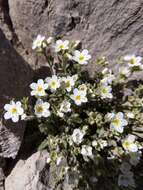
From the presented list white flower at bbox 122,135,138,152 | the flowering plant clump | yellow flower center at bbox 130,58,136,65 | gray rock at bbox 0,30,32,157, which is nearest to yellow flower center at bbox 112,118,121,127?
the flowering plant clump

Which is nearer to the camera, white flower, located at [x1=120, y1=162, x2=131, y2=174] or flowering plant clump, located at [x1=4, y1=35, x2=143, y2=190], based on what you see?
flowering plant clump, located at [x1=4, y1=35, x2=143, y2=190]

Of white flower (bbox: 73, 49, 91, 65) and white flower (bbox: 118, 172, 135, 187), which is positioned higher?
white flower (bbox: 73, 49, 91, 65)

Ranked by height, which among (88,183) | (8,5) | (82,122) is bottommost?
(88,183)

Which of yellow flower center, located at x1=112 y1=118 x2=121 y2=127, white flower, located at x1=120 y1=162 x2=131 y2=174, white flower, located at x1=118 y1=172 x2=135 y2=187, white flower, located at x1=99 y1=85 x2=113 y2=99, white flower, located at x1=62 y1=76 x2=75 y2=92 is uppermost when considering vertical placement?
white flower, located at x1=62 y1=76 x2=75 y2=92

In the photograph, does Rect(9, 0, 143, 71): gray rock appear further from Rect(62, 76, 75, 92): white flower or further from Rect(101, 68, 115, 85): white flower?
Rect(62, 76, 75, 92): white flower

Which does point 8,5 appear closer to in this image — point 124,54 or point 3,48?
point 3,48

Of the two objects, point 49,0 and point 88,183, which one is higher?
point 49,0

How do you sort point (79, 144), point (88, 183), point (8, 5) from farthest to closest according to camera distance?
point (8, 5) < point (88, 183) < point (79, 144)

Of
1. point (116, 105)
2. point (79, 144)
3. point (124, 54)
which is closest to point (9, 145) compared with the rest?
point (79, 144)

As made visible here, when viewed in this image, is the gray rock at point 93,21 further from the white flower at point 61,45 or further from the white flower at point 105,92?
the white flower at point 105,92
